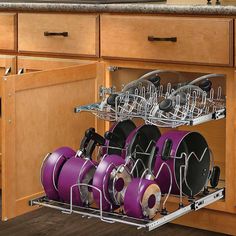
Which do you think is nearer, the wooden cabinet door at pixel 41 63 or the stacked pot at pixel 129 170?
the stacked pot at pixel 129 170

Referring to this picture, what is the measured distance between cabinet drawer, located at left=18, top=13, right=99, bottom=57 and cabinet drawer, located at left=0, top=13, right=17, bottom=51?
0.12 ft

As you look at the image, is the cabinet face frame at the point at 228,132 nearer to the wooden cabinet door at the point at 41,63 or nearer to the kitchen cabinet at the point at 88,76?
the kitchen cabinet at the point at 88,76

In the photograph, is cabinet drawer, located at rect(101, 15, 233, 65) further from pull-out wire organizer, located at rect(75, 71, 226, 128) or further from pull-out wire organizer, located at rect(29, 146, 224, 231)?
pull-out wire organizer, located at rect(29, 146, 224, 231)

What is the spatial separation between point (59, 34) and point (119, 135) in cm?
54

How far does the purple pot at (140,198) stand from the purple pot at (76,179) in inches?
7.6

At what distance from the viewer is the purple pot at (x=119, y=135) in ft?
9.41

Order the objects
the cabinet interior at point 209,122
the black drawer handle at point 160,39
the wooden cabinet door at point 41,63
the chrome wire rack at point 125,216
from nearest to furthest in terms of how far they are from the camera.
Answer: the chrome wire rack at point 125,216 < the black drawer handle at point 160,39 < the cabinet interior at point 209,122 < the wooden cabinet door at point 41,63

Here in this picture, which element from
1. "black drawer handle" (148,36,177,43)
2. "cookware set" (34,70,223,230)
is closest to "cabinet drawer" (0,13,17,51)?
"cookware set" (34,70,223,230)

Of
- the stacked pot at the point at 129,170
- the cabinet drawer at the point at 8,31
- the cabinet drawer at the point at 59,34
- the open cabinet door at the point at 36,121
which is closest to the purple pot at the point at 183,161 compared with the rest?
the stacked pot at the point at 129,170

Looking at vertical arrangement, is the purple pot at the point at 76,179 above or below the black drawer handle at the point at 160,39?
below

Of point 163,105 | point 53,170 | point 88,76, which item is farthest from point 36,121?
point 163,105

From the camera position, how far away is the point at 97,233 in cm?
302

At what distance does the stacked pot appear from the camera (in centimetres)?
251

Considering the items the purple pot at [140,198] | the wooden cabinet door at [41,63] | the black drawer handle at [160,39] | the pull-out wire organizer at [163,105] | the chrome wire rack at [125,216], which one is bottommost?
the chrome wire rack at [125,216]
